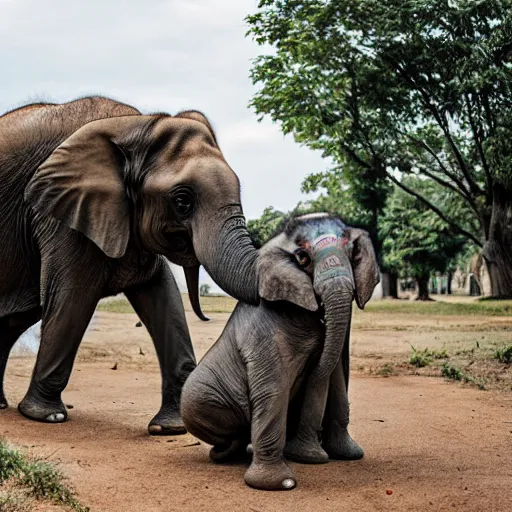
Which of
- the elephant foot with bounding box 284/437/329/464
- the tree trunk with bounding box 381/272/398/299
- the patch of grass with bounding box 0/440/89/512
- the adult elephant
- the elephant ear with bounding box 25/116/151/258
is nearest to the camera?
the patch of grass with bounding box 0/440/89/512

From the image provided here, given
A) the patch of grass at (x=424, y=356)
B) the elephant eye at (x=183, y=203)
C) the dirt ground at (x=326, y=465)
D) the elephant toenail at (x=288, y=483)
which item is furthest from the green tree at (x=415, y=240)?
the elephant toenail at (x=288, y=483)

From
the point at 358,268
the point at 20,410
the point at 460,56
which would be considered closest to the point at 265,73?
the point at 460,56

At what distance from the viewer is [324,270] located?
15.6ft

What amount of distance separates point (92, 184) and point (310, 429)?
247 centimetres

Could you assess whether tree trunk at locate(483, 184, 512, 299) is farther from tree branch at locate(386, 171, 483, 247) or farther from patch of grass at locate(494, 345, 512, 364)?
patch of grass at locate(494, 345, 512, 364)

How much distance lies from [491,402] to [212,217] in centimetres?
448

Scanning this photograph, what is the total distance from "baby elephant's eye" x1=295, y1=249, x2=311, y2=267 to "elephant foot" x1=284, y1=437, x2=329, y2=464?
3.59ft

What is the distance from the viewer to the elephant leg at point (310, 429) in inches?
198

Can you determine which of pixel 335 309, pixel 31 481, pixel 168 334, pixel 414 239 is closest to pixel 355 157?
pixel 414 239

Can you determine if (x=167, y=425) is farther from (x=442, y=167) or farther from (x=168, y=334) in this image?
(x=442, y=167)

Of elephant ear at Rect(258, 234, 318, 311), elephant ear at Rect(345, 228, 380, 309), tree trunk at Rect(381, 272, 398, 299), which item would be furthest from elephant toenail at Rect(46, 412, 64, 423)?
tree trunk at Rect(381, 272, 398, 299)

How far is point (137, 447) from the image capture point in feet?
19.5

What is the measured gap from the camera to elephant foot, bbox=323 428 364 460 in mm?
5398

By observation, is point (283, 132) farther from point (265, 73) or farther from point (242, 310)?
point (242, 310)
